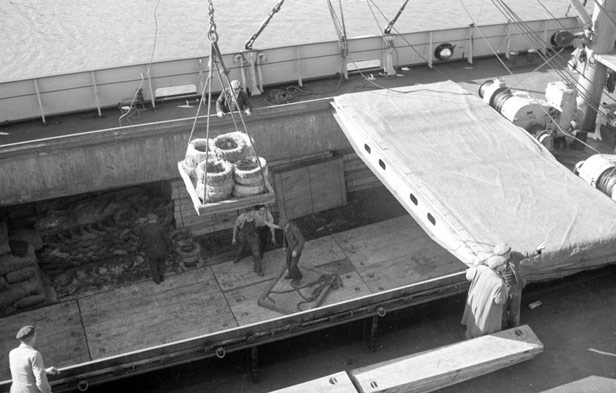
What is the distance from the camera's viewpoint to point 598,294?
8.87 meters

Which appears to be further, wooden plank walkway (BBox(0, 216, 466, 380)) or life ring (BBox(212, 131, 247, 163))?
wooden plank walkway (BBox(0, 216, 466, 380))

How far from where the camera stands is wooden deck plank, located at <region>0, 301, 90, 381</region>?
9938mm

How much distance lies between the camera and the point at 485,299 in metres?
7.48

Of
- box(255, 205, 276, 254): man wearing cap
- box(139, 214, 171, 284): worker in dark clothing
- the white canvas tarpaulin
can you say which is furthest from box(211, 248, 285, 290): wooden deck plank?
the white canvas tarpaulin

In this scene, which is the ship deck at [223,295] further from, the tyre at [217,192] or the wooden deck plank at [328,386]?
the tyre at [217,192]

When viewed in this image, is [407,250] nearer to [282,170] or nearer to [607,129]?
[282,170]

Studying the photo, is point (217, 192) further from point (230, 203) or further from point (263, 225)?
point (263, 225)

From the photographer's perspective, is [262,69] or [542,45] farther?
[542,45]

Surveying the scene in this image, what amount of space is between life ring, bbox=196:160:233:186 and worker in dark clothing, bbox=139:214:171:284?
2080 millimetres

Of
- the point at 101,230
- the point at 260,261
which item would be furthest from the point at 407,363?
the point at 101,230

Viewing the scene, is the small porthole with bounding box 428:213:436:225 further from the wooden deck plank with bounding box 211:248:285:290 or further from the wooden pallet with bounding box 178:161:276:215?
the wooden deck plank with bounding box 211:248:285:290

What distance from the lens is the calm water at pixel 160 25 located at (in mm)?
25703

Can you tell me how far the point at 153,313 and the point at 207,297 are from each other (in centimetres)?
91

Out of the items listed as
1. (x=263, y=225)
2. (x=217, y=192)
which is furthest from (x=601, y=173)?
(x=217, y=192)
